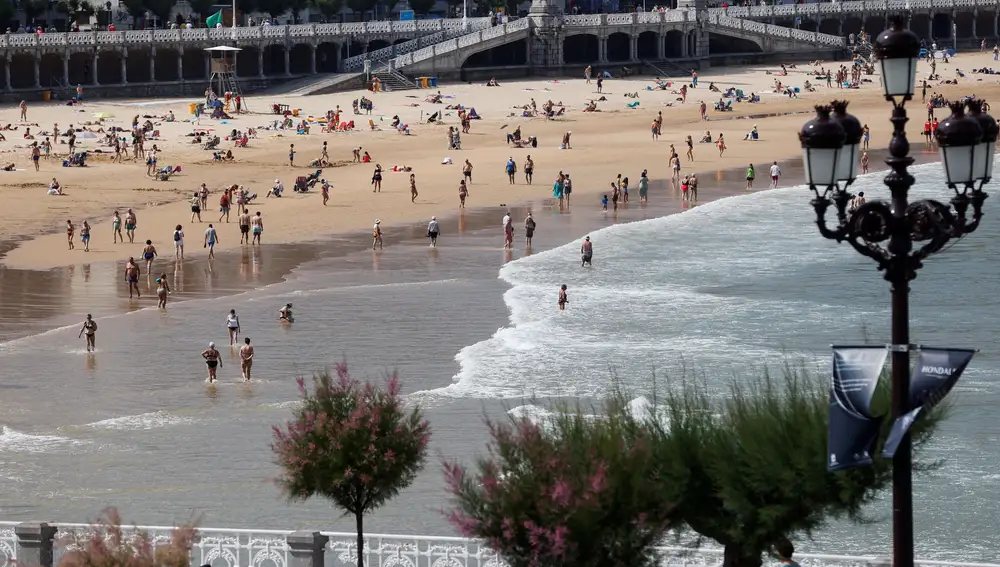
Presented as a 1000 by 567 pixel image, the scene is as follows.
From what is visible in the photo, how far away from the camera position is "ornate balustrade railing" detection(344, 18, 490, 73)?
282 feet

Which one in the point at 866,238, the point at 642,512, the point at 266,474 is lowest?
the point at 266,474

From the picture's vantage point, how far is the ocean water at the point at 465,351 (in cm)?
1989

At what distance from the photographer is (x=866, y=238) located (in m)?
9.12

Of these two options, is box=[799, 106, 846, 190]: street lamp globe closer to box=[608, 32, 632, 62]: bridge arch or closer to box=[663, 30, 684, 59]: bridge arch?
box=[663, 30, 684, 59]: bridge arch

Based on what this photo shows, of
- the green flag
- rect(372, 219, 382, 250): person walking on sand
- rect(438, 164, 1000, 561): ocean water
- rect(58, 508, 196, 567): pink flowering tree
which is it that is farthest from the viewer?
the green flag

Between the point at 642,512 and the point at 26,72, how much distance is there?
7410 centimetres

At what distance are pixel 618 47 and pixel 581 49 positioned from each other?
227 centimetres

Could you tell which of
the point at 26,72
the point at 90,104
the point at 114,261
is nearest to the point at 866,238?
the point at 114,261

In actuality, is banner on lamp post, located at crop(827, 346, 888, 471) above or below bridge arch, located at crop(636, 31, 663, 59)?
below

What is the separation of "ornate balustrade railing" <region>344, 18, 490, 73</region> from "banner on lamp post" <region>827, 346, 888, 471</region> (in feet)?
254

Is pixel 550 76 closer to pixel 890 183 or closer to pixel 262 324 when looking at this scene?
pixel 262 324

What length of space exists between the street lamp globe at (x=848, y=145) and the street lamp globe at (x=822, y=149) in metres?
0.06

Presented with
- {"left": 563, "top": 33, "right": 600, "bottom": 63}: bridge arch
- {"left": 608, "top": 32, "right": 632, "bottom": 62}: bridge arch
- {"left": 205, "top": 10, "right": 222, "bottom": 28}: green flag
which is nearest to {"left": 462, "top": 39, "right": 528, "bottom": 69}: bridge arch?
{"left": 563, "top": 33, "right": 600, "bottom": 63}: bridge arch

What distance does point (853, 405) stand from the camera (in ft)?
→ 30.4
